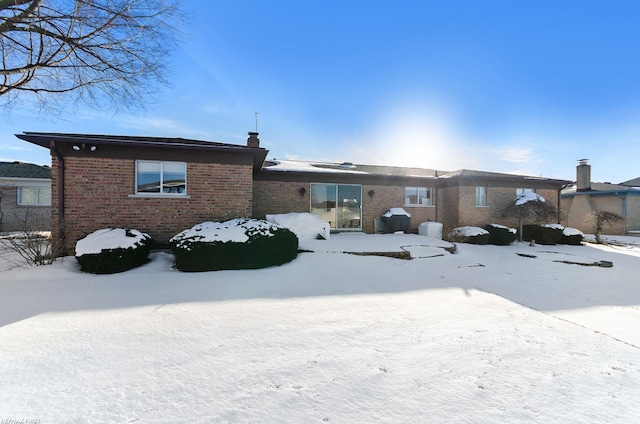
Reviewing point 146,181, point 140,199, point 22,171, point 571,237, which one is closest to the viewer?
point 140,199

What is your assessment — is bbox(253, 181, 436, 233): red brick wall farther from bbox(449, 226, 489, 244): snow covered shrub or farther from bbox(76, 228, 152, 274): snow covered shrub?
bbox(76, 228, 152, 274): snow covered shrub

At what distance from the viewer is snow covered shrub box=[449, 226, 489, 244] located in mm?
12336

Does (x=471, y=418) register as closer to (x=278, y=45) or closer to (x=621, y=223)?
(x=278, y=45)

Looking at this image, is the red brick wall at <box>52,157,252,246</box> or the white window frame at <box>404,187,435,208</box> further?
the white window frame at <box>404,187,435,208</box>

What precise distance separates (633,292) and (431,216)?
8756mm

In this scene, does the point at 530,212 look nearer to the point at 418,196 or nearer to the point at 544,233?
the point at 544,233

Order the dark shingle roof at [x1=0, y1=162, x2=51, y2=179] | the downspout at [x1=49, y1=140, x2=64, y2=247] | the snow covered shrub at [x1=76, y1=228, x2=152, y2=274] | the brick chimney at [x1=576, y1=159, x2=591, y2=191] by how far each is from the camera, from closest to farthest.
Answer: the snow covered shrub at [x1=76, y1=228, x2=152, y2=274]
the downspout at [x1=49, y1=140, x2=64, y2=247]
the dark shingle roof at [x1=0, y1=162, x2=51, y2=179]
the brick chimney at [x1=576, y1=159, x2=591, y2=191]

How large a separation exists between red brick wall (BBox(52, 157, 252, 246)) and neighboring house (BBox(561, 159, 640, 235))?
21.7 m

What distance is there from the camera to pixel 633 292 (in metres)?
5.85

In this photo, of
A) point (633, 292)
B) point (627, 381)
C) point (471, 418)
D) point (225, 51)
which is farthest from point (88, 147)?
point (633, 292)

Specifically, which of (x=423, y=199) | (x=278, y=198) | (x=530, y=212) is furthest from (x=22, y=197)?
(x=530, y=212)

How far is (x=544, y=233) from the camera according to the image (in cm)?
1344

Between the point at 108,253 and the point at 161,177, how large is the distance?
3.02m

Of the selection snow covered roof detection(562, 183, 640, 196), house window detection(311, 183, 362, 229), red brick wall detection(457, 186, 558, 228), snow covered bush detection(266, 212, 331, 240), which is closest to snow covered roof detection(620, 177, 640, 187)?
snow covered roof detection(562, 183, 640, 196)
